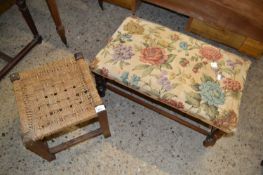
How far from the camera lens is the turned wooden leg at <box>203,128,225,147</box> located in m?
1.12

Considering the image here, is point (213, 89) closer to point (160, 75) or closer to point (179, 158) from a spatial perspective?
point (160, 75)

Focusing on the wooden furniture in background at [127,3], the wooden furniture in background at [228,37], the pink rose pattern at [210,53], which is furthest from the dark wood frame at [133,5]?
the pink rose pattern at [210,53]

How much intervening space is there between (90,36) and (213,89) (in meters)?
0.96

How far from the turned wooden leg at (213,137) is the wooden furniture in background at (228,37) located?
69cm

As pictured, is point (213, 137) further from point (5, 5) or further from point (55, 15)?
point (5, 5)

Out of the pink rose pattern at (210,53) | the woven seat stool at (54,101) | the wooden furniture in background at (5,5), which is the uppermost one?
the pink rose pattern at (210,53)

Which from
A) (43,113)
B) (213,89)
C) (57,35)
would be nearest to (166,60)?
(213,89)

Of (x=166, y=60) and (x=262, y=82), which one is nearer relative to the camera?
(x=166, y=60)

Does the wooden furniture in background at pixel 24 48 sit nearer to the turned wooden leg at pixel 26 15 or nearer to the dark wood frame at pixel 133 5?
the turned wooden leg at pixel 26 15

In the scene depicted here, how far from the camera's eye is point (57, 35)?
1.67 m

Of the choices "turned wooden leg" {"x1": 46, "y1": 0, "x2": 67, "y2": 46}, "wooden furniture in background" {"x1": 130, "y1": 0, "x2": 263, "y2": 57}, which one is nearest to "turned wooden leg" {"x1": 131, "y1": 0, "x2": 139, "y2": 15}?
"wooden furniture in background" {"x1": 130, "y1": 0, "x2": 263, "y2": 57}

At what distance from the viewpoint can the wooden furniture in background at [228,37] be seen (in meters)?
1.51

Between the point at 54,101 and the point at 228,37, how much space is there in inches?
45.4

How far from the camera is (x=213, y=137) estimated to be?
3.84ft
